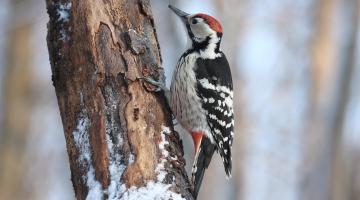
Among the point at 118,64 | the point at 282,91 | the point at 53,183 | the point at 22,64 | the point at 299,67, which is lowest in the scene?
the point at 53,183

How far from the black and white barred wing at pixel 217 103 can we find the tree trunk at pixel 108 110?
90 centimetres

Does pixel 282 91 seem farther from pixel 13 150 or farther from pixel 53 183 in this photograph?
pixel 13 150

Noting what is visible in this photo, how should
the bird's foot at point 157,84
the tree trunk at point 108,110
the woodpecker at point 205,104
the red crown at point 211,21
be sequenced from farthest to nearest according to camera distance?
1. the red crown at point 211,21
2. the woodpecker at point 205,104
3. the bird's foot at point 157,84
4. the tree trunk at point 108,110

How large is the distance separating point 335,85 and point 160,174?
356 inches

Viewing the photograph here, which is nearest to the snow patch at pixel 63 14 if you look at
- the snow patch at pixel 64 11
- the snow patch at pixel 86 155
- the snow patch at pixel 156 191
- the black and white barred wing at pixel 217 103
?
the snow patch at pixel 64 11

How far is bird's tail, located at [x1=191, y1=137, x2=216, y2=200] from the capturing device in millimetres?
4664

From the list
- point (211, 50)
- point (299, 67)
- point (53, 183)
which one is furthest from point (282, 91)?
A: point (211, 50)

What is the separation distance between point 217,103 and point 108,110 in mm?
1481

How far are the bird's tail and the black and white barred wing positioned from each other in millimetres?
73

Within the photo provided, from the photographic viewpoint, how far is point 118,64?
401 centimetres

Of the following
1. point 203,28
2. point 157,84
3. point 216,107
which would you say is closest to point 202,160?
point 216,107

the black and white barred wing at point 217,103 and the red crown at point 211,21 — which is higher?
the red crown at point 211,21

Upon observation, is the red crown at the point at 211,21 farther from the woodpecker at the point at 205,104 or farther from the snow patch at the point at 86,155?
the snow patch at the point at 86,155

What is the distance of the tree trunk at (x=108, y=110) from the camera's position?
3695 mm
